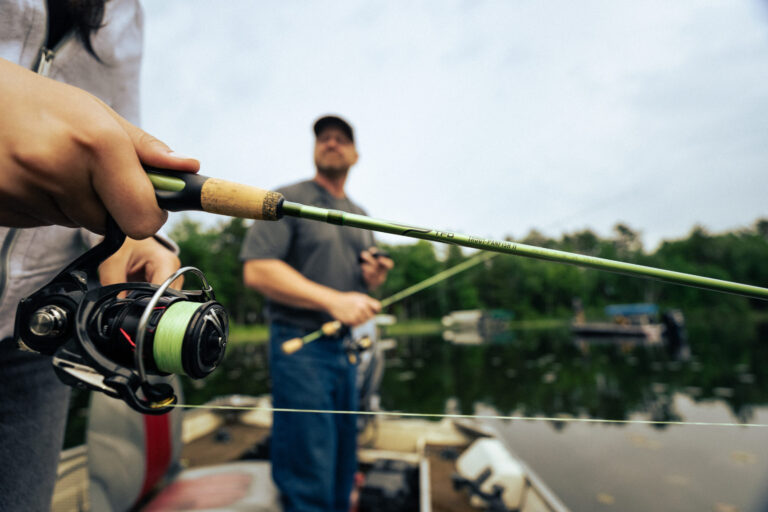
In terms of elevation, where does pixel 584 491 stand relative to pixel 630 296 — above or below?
below

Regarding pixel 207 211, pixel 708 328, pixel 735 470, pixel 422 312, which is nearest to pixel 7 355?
pixel 207 211

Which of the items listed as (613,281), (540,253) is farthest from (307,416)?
(613,281)

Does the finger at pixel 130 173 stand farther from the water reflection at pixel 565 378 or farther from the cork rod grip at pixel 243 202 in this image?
the water reflection at pixel 565 378

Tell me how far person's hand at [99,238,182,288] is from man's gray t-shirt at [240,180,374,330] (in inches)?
42.3

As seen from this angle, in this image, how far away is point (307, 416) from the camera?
1848 mm

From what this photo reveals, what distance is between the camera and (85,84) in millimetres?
929

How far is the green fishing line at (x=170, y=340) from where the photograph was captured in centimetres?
61

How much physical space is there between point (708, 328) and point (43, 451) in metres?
47.5

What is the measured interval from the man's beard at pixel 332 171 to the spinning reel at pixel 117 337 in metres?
1.75

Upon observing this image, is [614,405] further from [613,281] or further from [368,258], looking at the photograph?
[613,281]

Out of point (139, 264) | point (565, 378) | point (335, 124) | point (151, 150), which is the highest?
point (335, 124)

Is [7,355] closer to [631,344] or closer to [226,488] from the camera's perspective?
[226,488]

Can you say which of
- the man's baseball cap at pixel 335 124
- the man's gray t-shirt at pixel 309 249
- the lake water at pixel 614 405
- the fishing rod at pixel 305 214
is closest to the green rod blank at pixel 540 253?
the fishing rod at pixel 305 214

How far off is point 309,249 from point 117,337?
1.50 metres
